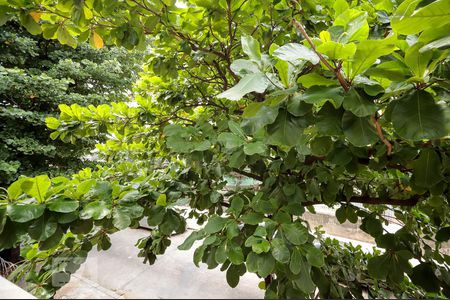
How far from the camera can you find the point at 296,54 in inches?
16.4

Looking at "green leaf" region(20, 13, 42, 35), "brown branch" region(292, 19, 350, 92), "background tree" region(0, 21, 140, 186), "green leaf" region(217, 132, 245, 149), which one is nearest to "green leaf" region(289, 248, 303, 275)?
"green leaf" region(217, 132, 245, 149)

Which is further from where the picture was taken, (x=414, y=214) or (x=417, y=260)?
(x=414, y=214)

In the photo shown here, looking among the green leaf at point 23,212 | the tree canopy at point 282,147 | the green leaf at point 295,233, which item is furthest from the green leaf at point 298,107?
the green leaf at point 23,212

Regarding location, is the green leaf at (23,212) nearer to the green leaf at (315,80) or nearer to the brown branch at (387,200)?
the green leaf at (315,80)

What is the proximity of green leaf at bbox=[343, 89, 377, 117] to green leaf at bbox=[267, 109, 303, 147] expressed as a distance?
0.33ft

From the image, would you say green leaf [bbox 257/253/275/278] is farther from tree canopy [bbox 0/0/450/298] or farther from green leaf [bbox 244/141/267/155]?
green leaf [bbox 244/141/267/155]

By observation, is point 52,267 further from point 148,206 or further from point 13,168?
point 13,168

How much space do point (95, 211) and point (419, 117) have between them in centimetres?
82

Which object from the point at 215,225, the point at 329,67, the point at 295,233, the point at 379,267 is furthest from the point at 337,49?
the point at 379,267

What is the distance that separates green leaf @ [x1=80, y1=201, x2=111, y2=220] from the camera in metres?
0.70

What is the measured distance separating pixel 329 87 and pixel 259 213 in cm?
48

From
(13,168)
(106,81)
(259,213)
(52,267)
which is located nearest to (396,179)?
(259,213)

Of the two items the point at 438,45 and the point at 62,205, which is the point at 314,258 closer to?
the point at 438,45

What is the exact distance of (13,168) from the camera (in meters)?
3.36
